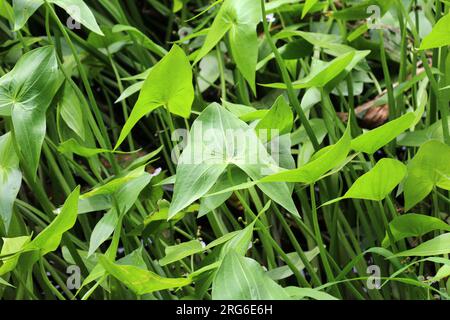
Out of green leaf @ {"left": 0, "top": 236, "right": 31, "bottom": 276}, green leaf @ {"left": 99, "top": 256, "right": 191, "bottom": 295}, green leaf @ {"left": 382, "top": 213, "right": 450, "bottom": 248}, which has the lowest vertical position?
green leaf @ {"left": 382, "top": 213, "right": 450, "bottom": 248}

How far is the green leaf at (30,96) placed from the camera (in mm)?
638

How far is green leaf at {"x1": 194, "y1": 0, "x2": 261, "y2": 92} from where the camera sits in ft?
2.15

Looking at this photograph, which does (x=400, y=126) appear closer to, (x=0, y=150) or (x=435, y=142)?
(x=435, y=142)

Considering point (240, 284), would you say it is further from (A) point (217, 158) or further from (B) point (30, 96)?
(B) point (30, 96)

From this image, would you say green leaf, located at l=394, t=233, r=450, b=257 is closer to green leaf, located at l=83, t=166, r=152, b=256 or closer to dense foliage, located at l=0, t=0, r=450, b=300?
dense foliage, located at l=0, t=0, r=450, b=300

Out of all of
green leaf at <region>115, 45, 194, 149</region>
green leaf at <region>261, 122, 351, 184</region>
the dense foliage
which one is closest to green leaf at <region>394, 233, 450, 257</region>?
the dense foliage

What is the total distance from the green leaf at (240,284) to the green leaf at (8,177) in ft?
0.82

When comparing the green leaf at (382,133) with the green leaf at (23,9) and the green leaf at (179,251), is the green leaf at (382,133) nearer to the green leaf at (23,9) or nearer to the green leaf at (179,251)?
the green leaf at (179,251)

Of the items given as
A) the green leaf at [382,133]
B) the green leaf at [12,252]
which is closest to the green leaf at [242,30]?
the green leaf at [382,133]

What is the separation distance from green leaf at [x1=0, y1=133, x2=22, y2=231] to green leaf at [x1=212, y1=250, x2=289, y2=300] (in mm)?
248

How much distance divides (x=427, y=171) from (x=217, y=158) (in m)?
0.20

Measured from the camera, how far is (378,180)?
0.58 m

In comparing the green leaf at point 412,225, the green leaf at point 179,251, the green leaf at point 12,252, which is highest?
the green leaf at point 12,252
